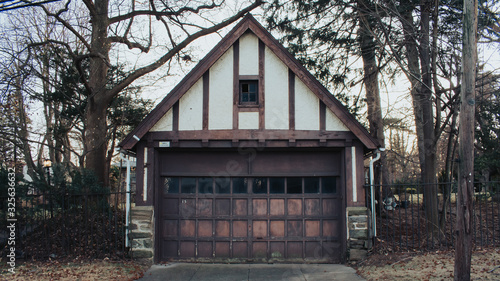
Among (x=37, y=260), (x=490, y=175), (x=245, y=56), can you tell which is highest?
(x=245, y=56)

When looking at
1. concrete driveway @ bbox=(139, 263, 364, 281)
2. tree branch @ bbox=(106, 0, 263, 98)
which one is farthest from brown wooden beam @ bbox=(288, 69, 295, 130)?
tree branch @ bbox=(106, 0, 263, 98)

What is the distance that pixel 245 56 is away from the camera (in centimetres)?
995

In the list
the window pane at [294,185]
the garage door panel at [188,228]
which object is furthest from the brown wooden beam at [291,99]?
the garage door panel at [188,228]

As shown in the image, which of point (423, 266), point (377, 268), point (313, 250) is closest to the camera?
point (423, 266)

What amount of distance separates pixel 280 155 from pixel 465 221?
15.1 ft

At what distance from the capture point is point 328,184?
10.1m

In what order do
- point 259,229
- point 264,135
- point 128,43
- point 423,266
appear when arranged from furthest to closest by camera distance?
point 128,43 < point 259,229 < point 264,135 < point 423,266

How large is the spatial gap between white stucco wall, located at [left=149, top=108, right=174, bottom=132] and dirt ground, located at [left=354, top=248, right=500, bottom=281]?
5484mm

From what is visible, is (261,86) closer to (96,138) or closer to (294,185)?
(294,185)

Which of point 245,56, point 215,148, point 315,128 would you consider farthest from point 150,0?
point 315,128

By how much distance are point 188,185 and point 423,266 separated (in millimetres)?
5691

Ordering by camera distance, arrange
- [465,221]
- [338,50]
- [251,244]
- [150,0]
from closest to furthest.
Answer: [465,221] < [251,244] < [338,50] < [150,0]

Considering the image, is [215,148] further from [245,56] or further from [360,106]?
[360,106]

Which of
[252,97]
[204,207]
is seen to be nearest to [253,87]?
[252,97]
